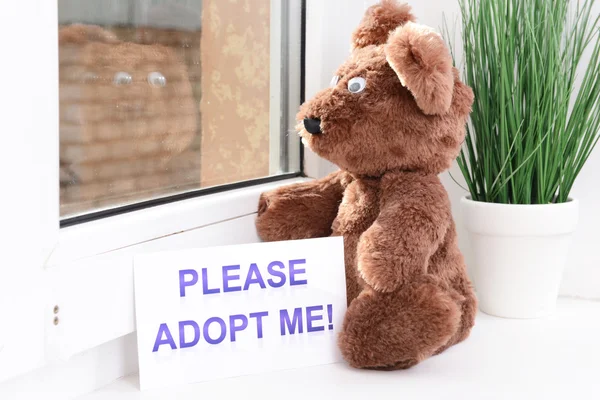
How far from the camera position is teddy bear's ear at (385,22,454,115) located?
0.85 m

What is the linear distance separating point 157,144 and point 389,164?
1.00 feet

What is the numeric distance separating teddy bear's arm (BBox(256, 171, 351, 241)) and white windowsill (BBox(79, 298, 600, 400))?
0.22 meters

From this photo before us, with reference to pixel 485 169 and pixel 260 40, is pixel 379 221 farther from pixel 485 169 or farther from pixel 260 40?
pixel 260 40

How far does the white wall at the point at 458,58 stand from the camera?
121 cm

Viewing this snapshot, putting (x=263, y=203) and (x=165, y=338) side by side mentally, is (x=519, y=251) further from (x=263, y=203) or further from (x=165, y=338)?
(x=165, y=338)

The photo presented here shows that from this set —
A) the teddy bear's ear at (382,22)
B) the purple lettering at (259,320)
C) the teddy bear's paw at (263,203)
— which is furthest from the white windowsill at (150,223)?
the teddy bear's ear at (382,22)

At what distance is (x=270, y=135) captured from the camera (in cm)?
120

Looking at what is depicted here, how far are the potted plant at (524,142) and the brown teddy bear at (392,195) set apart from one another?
6.2 inches

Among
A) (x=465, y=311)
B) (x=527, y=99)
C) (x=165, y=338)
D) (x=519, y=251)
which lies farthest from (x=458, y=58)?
(x=165, y=338)

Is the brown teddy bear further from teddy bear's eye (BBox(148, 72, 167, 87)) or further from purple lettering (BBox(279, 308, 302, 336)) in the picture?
teddy bear's eye (BBox(148, 72, 167, 87))

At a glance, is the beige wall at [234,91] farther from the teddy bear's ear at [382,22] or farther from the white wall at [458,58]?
the teddy bear's ear at [382,22]

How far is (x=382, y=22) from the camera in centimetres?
100

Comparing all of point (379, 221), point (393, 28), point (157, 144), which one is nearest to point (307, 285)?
point (379, 221)

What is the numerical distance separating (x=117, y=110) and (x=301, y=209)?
0.29 m
